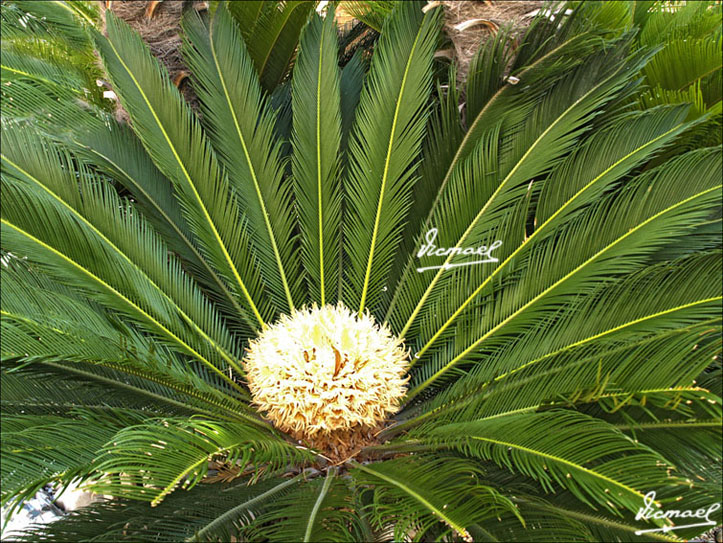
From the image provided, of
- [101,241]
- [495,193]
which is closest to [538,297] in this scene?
[495,193]

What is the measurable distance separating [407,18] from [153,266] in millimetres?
1604

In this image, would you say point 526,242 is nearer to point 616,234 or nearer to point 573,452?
point 616,234

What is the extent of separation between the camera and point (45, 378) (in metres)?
2.22

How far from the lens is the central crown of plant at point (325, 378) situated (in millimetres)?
2236

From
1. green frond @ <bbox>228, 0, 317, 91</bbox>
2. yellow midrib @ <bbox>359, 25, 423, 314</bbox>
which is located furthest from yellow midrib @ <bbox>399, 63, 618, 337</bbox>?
green frond @ <bbox>228, 0, 317, 91</bbox>

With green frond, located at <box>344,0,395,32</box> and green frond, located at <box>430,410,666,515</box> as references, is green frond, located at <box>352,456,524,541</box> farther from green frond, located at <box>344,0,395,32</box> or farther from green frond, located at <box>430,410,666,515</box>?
green frond, located at <box>344,0,395,32</box>

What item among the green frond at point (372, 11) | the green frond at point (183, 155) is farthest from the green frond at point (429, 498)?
the green frond at point (372, 11)

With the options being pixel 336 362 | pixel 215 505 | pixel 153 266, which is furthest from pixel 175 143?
pixel 215 505

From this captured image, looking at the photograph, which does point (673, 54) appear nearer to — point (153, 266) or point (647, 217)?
point (647, 217)
